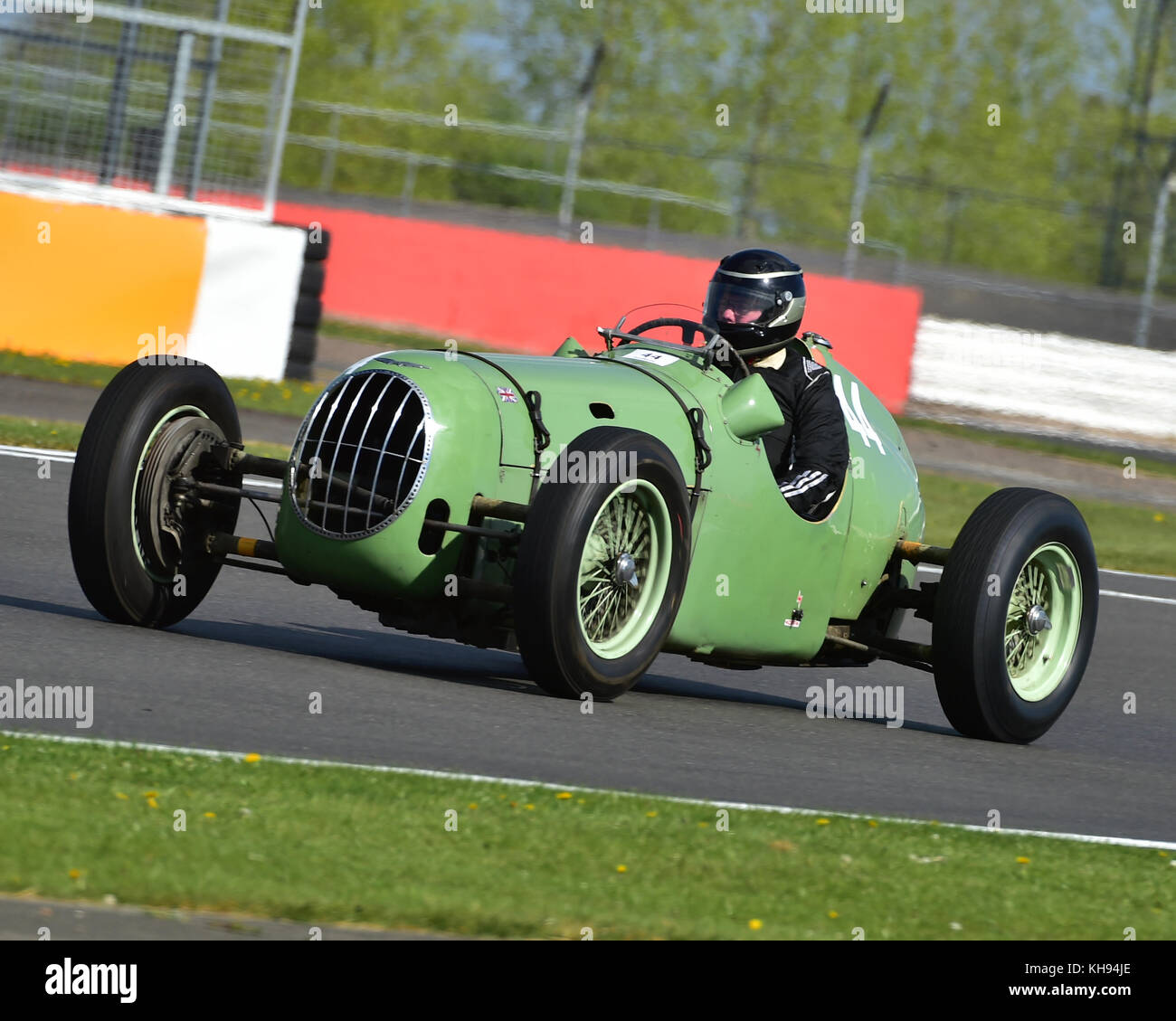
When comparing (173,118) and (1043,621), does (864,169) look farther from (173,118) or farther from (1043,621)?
(1043,621)

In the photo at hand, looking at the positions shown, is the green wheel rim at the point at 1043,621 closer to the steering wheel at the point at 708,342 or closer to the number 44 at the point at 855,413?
the number 44 at the point at 855,413

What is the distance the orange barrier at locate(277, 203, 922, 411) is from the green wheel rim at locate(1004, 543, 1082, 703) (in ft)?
43.7

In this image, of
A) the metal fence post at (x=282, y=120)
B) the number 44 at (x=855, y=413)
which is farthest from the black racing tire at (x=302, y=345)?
the number 44 at (x=855, y=413)

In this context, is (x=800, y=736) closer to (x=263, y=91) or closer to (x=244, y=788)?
(x=244, y=788)

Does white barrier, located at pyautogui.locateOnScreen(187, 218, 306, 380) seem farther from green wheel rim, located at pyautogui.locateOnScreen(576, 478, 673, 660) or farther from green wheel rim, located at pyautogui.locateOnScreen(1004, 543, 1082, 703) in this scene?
green wheel rim, located at pyautogui.locateOnScreen(576, 478, 673, 660)

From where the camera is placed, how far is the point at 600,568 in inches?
285

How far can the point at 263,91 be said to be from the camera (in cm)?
1845

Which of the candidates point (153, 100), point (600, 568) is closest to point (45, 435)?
point (153, 100)

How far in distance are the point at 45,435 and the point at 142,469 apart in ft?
21.3

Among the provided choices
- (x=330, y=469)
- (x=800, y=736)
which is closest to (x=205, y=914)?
(x=330, y=469)

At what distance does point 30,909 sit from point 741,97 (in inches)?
1283

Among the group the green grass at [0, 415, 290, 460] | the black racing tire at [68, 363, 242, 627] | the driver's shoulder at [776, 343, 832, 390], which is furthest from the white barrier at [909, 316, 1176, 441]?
the black racing tire at [68, 363, 242, 627]

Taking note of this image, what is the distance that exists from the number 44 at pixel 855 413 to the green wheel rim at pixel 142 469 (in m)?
2.55

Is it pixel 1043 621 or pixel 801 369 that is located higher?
pixel 801 369
